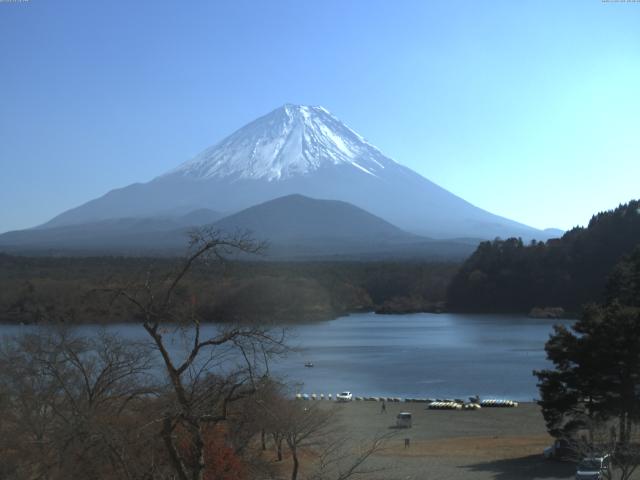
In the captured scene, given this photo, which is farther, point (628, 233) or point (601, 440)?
point (628, 233)

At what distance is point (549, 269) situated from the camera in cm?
4456

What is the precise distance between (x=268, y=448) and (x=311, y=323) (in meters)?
27.8

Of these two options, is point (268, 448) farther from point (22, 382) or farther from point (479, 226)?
point (479, 226)

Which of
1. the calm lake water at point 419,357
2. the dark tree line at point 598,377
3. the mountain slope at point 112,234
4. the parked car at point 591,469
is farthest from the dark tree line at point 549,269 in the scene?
the mountain slope at point 112,234

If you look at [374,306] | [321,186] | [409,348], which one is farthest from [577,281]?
[321,186]

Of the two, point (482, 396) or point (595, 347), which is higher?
point (595, 347)

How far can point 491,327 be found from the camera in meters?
37.4

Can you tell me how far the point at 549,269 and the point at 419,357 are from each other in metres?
20.3

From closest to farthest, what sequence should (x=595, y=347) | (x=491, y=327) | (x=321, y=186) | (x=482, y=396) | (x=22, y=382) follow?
(x=22, y=382) → (x=595, y=347) → (x=482, y=396) → (x=491, y=327) → (x=321, y=186)

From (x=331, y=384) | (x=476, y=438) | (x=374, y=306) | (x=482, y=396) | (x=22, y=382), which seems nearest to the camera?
(x=22, y=382)

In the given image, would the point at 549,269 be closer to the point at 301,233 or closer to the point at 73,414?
the point at 73,414

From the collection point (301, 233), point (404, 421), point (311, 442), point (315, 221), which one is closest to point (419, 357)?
point (404, 421)

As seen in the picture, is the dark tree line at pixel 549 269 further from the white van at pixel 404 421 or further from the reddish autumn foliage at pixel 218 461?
the reddish autumn foliage at pixel 218 461

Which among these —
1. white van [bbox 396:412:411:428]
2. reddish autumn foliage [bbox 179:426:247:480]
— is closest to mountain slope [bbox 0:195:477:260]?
white van [bbox 396:412:411:428]
